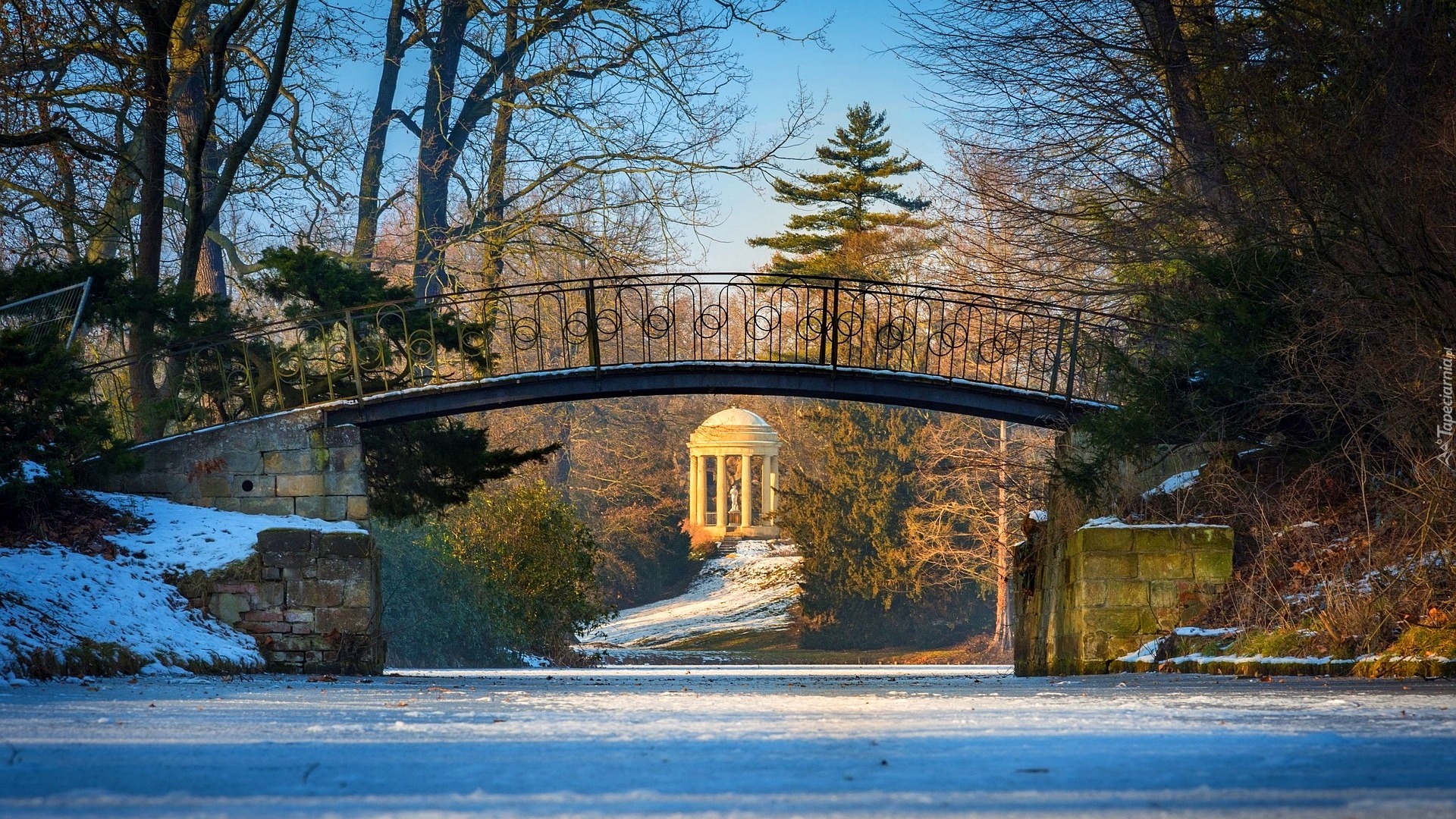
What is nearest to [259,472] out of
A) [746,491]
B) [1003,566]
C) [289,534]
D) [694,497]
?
[289,534]

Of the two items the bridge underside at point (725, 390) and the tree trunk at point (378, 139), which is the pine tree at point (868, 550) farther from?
the bridge underside at point (725, 390)

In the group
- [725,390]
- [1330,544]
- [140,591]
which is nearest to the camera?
[1330,544]

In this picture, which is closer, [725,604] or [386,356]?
[386,356]

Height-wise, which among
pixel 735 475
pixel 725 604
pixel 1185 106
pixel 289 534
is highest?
pixel 1185 106

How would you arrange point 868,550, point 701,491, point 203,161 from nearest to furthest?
1. point 203,161
2. point 868,550
3. point 701,491

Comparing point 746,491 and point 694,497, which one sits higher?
point 746,491

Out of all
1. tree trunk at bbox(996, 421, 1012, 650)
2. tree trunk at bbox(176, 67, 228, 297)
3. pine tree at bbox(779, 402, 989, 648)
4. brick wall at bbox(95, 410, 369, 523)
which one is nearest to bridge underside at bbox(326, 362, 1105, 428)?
brick wall at bbox(95, 410, 369, 523)

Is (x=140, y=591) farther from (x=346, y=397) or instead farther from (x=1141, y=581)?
→ (x=1141, y=581)

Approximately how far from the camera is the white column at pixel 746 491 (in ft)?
151

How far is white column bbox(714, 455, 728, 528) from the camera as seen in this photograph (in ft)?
152

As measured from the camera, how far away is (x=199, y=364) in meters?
14.4

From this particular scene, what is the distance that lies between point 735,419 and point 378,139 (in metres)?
24.3

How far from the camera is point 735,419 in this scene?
45688mm

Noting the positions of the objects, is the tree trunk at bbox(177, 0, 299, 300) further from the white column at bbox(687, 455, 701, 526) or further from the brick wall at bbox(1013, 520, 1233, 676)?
the white column at bbox(687, 455, 701, 526)
